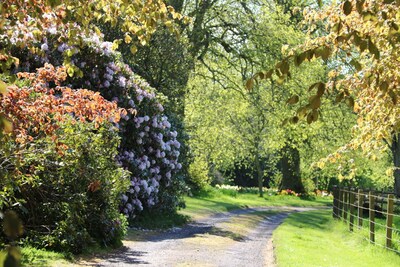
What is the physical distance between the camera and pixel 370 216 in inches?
568

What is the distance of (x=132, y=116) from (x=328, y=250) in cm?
625

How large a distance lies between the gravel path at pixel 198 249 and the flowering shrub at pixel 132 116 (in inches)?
53.8

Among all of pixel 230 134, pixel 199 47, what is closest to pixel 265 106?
pixel 199 47

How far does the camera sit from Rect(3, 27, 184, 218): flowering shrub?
47.2 ft

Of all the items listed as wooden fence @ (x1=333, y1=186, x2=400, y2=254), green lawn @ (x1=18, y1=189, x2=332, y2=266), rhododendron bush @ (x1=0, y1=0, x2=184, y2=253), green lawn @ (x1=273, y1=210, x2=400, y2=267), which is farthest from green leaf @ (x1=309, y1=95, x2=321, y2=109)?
wooden fence @ (x1=333, y1=186, x2=400, y2=254)

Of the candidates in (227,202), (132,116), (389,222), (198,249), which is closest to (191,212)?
(132,116)

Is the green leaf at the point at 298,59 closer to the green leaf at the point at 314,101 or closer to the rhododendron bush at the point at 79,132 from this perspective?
the green leaf at the point at 314,101

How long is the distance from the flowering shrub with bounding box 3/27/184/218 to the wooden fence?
224 inches

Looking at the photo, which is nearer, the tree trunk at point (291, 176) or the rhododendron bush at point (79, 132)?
the rhododendron bush at point (79, 132)

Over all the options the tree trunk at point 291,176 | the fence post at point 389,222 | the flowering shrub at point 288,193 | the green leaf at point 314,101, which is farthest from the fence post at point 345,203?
the tree trunk at point 291,176

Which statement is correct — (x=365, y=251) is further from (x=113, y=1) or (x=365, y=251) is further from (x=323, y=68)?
(x=323, y=68)

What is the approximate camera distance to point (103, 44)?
14656 millimetres

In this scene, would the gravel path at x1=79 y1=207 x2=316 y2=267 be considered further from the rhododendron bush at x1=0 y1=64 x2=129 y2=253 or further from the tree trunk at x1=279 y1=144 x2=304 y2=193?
the tree trunk at x1=279 y1=144 x2=304 y2=193

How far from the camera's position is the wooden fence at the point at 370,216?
13172 mm
